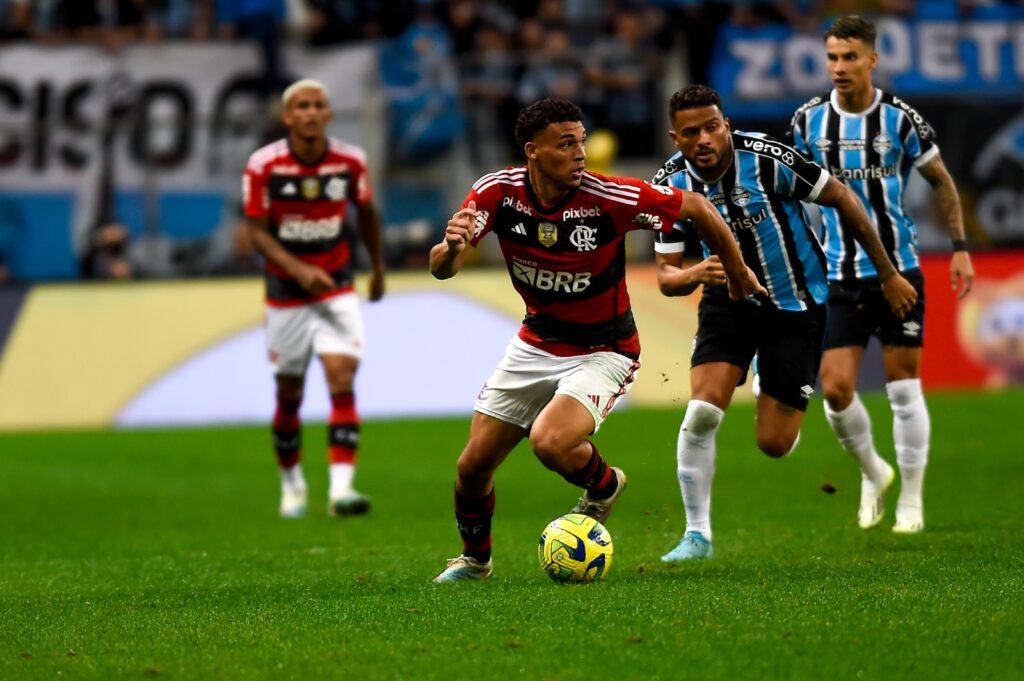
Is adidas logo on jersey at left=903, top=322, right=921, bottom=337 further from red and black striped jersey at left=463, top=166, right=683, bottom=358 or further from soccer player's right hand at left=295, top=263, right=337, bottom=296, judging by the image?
soccer player's right hand at left=295, top=263, right=337, bottom=296

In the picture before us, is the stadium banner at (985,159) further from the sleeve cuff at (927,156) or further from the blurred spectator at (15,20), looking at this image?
the sleeve cuff at (927,156)

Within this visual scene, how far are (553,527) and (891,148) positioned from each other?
3.08 meters

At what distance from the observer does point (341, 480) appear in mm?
10789

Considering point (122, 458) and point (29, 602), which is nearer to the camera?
point (29, 602)

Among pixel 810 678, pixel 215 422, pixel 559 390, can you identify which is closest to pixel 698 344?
pixel 559 390

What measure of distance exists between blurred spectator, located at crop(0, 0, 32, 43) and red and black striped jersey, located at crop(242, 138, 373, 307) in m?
9.28

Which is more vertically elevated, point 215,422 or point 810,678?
point 810,678

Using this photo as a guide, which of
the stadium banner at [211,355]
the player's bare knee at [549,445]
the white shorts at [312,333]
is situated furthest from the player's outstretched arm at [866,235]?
the stadium banner at [211,355]

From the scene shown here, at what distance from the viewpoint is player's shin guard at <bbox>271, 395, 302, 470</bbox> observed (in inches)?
437

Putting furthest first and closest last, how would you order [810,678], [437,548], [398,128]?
[398,128], [437,548], [810,678]

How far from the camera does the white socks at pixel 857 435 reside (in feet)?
29.4

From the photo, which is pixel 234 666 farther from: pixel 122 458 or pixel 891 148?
pixel 122 458

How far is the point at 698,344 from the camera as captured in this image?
8.15 m

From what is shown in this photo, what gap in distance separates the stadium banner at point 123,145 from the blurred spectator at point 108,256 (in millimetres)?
225
